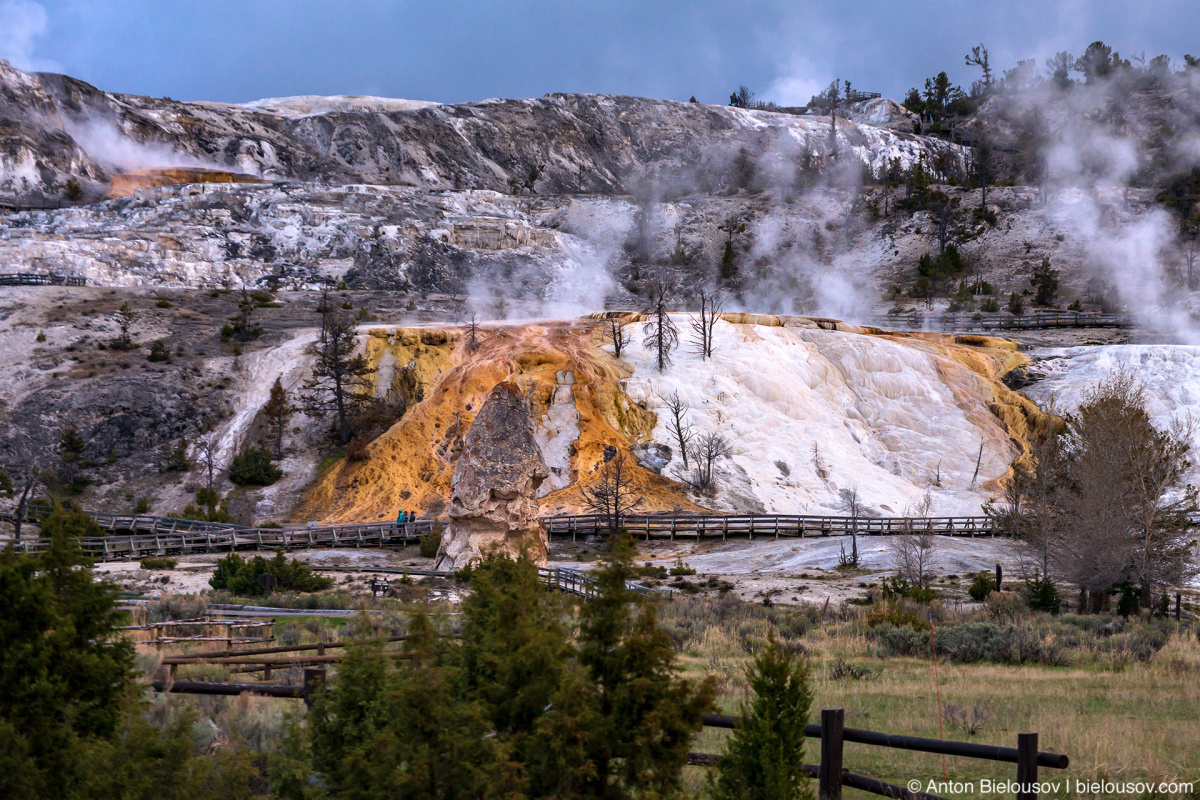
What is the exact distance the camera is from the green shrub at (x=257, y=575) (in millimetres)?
21750

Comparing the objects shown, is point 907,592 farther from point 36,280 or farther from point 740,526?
point 36,280

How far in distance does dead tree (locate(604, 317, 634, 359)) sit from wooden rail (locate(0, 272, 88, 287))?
99.8 feet

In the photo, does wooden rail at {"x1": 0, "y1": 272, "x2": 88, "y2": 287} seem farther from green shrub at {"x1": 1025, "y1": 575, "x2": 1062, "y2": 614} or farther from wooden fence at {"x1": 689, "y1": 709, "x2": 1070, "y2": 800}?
wooden fence at {"x1": 689, "y1": 709, "x2": 1070, "y2": 800}

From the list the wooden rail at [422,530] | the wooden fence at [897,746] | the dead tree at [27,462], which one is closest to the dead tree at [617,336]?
the wooden rail at [422,530]

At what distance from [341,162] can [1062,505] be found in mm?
86029

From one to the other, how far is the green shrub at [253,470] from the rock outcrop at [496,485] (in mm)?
18551

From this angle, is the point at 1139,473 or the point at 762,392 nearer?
the point at 1139,473

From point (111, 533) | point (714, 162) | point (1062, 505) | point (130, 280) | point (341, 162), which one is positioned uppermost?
point (714, 162)

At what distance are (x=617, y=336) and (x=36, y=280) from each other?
110ft

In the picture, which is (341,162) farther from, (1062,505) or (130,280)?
(1062,505)

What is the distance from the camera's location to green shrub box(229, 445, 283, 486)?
38.6m

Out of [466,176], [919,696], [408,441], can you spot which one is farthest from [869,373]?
[466,176]

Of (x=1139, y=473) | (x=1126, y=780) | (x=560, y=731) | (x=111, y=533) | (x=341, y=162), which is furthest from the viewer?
(x=341, y=162)

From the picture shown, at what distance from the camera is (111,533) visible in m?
33.2
